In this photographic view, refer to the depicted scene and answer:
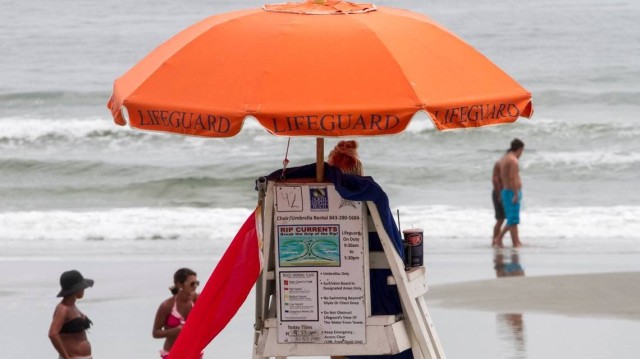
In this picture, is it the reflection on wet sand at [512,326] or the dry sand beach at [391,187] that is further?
the dry sand beach at [391,187]

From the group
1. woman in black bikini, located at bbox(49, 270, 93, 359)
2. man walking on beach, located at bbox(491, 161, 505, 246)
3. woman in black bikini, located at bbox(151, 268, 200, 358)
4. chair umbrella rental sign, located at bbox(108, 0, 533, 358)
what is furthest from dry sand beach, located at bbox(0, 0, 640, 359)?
chair umbrella rental sign, located at bbox(108, 0, 533, 358)

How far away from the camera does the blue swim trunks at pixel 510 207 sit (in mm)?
17172

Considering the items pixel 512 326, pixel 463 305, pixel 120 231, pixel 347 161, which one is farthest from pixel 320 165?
pixel 120 231

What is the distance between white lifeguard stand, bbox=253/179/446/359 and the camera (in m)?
5.88

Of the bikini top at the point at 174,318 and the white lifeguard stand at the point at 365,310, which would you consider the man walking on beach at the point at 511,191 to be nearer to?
the bikini top at the point at 174,318

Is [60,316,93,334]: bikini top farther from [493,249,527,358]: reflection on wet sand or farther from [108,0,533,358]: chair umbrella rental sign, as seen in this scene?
[493,249,527,358]: reflection on wet sand

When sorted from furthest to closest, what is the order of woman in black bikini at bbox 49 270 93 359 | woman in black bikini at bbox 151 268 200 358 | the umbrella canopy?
woman in black bikini at bbox 151 268 200 358 → woman in black bikini at bbox 49 270 93 359 → the umbrella canopy

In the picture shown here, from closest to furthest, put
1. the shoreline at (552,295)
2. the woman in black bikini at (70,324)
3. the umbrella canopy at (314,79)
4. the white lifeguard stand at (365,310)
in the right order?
the umbrella canopy at (314,79), the white lifeguard stand at (365,310), the woman in black bikini at (70,324), the shoreline at (552,295)

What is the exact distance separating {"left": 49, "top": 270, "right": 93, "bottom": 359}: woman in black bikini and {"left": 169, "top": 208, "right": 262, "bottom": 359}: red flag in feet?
6.44

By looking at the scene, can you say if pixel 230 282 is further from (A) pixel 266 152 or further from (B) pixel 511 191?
(A) pixel 266 152

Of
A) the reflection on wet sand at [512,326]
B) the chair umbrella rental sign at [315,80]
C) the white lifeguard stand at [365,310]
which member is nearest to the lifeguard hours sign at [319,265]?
the white lifeguard stand at [365,310]

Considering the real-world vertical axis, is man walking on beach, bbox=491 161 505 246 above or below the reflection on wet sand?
above

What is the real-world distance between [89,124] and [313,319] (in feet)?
86.6

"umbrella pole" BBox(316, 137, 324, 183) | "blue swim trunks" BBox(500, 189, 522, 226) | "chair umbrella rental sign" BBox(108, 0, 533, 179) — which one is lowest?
"umbrella pole" BBox(316, 137, 324, 183)
